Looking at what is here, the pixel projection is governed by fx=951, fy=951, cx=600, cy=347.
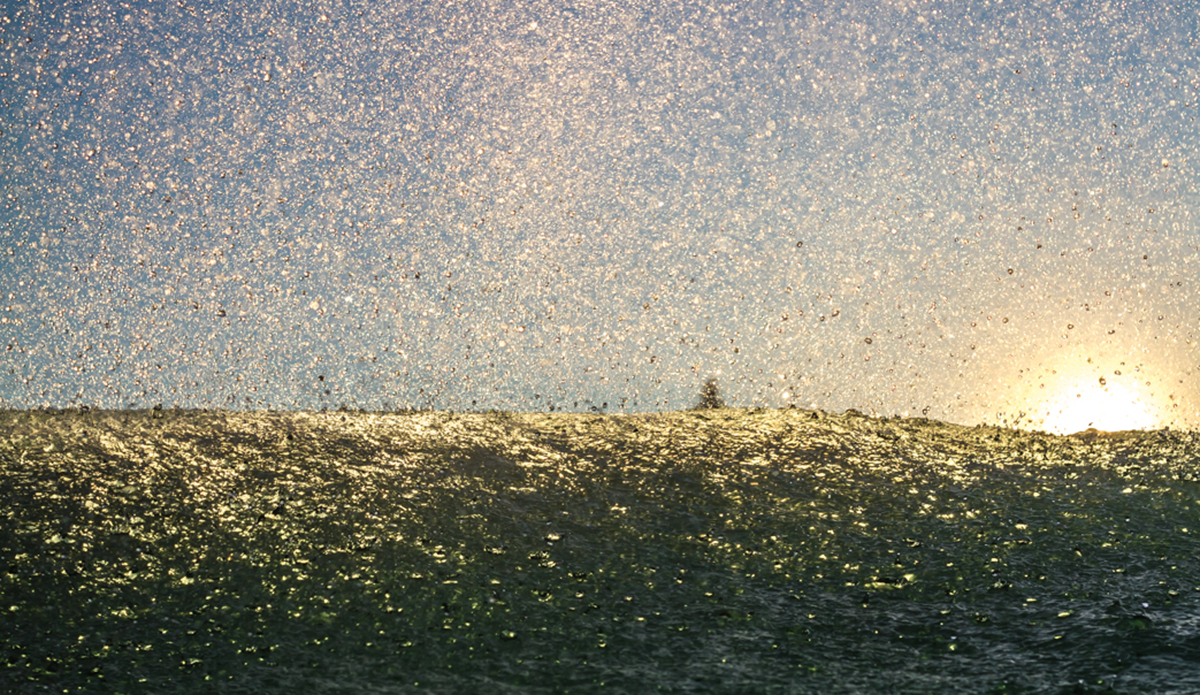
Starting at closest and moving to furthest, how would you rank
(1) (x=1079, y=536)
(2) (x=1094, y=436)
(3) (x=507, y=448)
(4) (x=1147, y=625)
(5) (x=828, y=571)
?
1. (4) (x=1147, y=625)
2. (5) (x=828, y=571)
3. (1) (x=1079, y=536)
4. (3) (x=507, y=448)
5. (2) (x=1094, y=436)

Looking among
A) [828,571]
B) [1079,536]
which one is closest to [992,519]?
[1079,536]

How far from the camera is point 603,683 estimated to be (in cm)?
657

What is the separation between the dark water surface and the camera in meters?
6.89

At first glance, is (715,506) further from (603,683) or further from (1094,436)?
(1094,436)

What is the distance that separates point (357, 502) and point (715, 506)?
4.10 metres

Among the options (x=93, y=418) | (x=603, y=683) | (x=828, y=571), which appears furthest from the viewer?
(x=93, y=418)

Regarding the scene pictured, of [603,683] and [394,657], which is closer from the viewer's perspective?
[603,683]

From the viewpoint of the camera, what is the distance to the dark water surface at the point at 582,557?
271 inches

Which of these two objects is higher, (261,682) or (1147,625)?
(1147,625)

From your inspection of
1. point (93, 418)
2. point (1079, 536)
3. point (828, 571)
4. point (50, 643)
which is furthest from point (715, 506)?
point (93, 418)

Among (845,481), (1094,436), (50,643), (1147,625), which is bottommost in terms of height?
(50,643)

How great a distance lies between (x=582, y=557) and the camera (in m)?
9.28

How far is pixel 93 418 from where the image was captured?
1439 centimetres

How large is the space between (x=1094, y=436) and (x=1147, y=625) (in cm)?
852
